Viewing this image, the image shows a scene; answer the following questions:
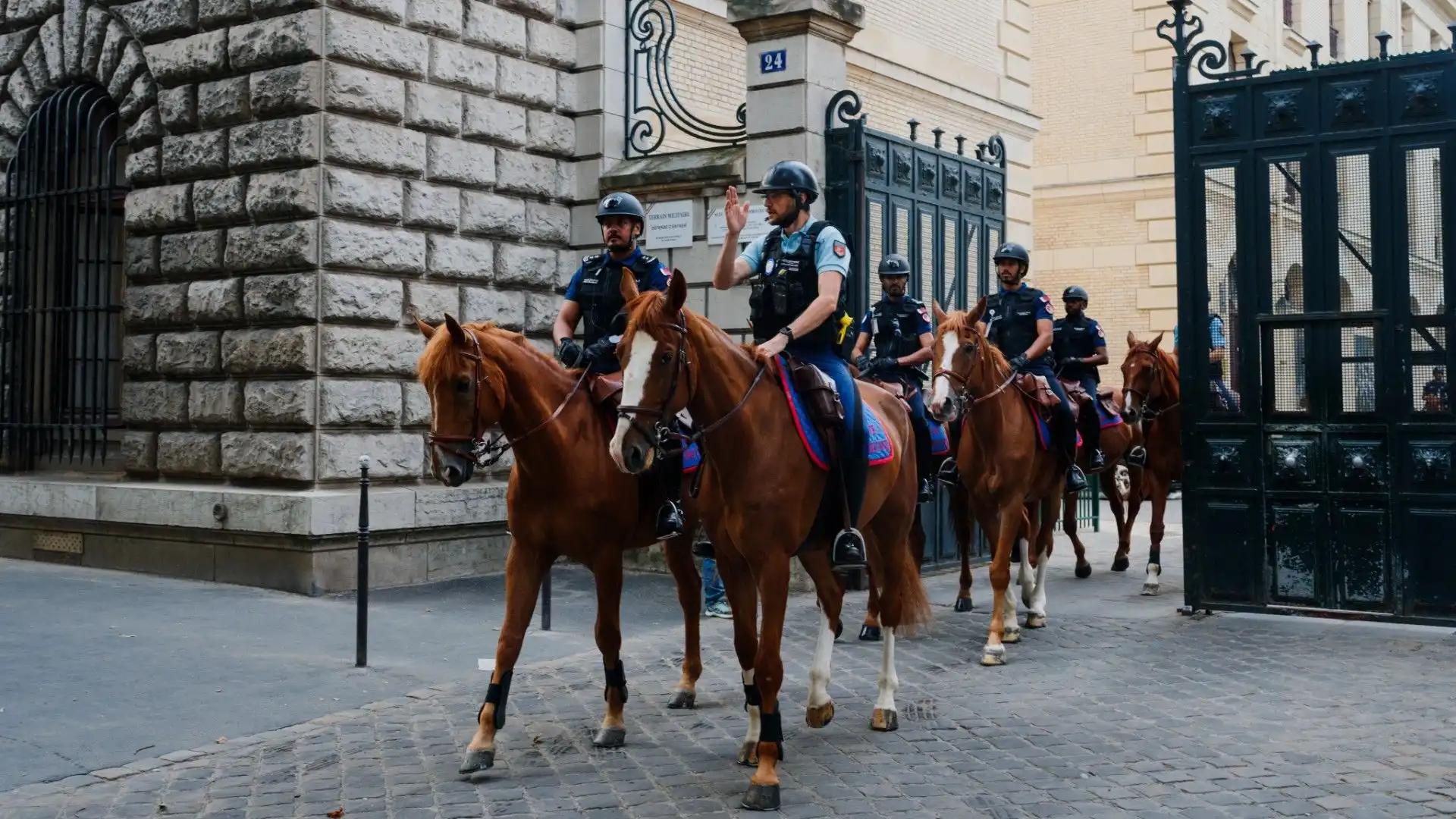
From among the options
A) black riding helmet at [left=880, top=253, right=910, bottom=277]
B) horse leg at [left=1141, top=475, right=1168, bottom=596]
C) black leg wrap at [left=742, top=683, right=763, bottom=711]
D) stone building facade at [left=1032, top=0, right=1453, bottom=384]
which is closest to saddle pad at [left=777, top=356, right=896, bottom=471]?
black leg wrap at [left=742, top=683, right=763, bottom=711]

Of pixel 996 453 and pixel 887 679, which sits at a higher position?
pixel 996 453

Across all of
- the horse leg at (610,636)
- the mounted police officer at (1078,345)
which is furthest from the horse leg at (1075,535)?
the horse leg at (610,636)

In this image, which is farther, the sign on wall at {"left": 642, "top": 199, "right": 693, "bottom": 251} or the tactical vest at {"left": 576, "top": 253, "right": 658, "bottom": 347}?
the sign on wall at {"left": 642, "top": 199, "right": 693, "bottom": 251}

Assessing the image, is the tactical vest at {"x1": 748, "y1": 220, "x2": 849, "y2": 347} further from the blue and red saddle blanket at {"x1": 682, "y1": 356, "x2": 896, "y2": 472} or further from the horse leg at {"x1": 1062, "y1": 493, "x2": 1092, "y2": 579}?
the horse leg at {"x1": 1062, "y1": 493, "x2": 1092, "y2": 579}

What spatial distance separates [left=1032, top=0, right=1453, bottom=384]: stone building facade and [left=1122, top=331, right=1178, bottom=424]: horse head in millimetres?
12208

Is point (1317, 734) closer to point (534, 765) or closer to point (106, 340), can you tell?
point (534, 765)

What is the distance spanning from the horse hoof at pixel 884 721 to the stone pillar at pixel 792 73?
599cm

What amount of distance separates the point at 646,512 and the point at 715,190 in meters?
5.80

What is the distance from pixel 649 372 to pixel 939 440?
17.7 ft

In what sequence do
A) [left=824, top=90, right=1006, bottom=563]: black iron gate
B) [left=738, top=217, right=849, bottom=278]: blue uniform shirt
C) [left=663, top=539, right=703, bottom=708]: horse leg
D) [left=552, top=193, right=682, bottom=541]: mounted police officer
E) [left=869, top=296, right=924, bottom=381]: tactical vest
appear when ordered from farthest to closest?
[left=824, top=90, right=1006, bottom=563]: black iron gate
[left=869, top=296, right=924, bottom=381]: tactical vest
[left=552, top=193, right=682, bottom=541]: mounted police officer
[left=663, top=539, right=703, bottom=708]: horse leg
[left=738, top=217, right=849, bottom=278]: blue uniform shirt

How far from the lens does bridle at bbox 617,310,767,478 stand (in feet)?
17.8

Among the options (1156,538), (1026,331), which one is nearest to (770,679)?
(1026,331)

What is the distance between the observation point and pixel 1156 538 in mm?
12242

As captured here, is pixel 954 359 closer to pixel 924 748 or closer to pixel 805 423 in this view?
pixel 805 423
